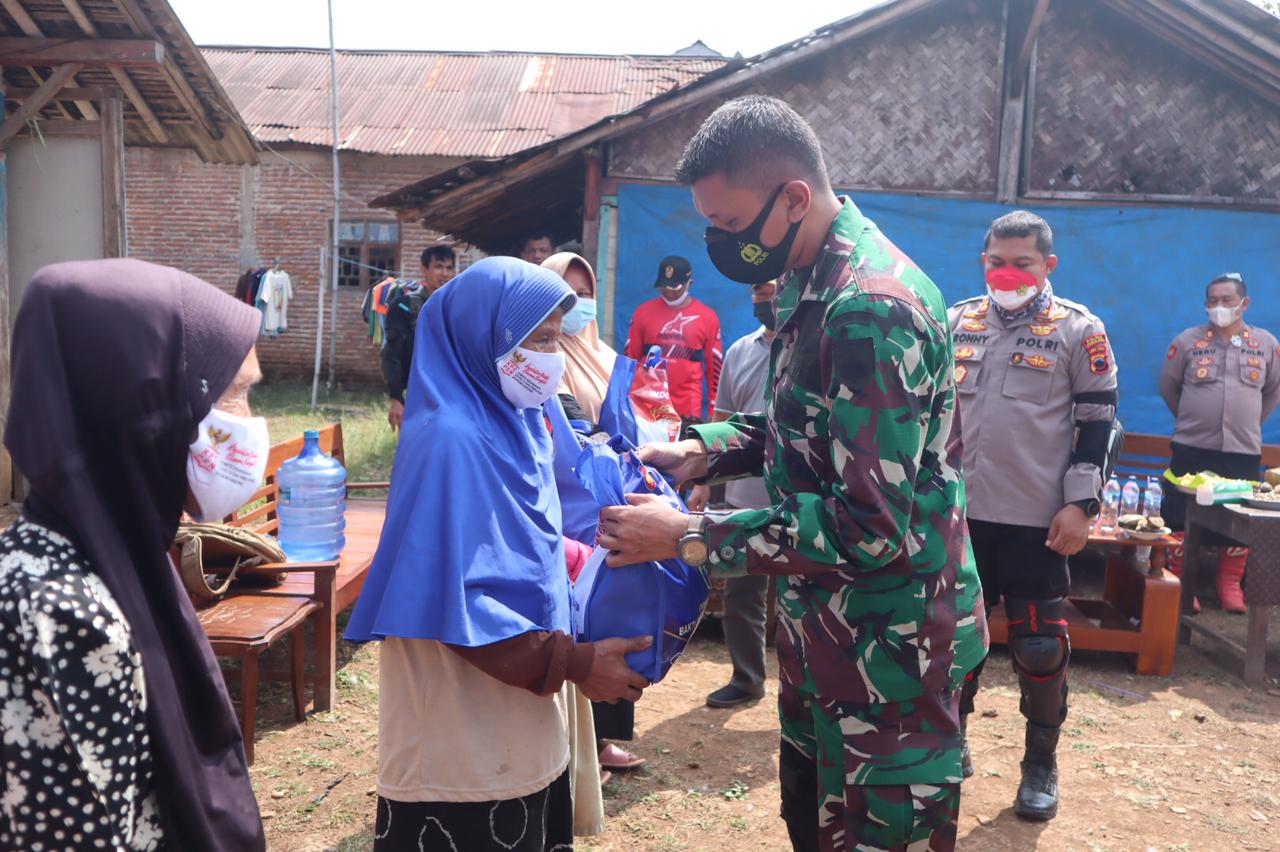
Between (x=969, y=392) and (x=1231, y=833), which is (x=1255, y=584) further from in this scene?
(x=969, y=392)

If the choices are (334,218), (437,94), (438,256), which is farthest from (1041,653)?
(437,94)

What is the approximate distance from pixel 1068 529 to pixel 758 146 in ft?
7.97

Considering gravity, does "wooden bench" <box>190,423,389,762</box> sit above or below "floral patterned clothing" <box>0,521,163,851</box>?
below

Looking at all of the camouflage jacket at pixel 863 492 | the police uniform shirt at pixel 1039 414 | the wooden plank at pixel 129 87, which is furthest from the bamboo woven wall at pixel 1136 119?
the wooden plank at pixel 129 87

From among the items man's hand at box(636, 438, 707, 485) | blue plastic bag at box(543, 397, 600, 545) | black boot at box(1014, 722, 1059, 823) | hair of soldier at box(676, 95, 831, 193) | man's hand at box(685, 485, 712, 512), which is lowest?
black boot at box(1014, 722, 1059, 823)

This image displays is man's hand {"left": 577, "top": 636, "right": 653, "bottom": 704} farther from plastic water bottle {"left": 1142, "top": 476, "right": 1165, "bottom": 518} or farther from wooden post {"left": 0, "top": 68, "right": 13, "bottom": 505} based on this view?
wooden post {"left": 0, "top": 68, "right": 13, "bottom": 505}

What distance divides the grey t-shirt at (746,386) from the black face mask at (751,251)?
113 inches

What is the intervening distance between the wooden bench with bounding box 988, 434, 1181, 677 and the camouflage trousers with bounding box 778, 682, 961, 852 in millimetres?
4040

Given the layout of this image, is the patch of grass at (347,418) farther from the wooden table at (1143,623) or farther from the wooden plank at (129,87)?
the wooden table at (1143,623)

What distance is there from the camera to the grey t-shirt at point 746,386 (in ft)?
16.8

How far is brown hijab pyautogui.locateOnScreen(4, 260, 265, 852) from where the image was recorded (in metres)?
1.43

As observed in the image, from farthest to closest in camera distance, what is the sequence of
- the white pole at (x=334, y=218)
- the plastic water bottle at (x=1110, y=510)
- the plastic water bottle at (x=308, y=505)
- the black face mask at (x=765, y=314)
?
the white pole at (x=334, y=218) → the plastic water bottle at (x=1110, y=510) → the plastic water bottle at (x=308, y=505) → the black face mask at (x=765, y=314)

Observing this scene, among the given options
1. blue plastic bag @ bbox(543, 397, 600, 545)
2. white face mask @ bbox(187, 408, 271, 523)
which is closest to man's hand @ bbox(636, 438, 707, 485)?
blue plastic bag @ bbox(543, 397, 600, 545)

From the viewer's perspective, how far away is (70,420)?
1433 mm
